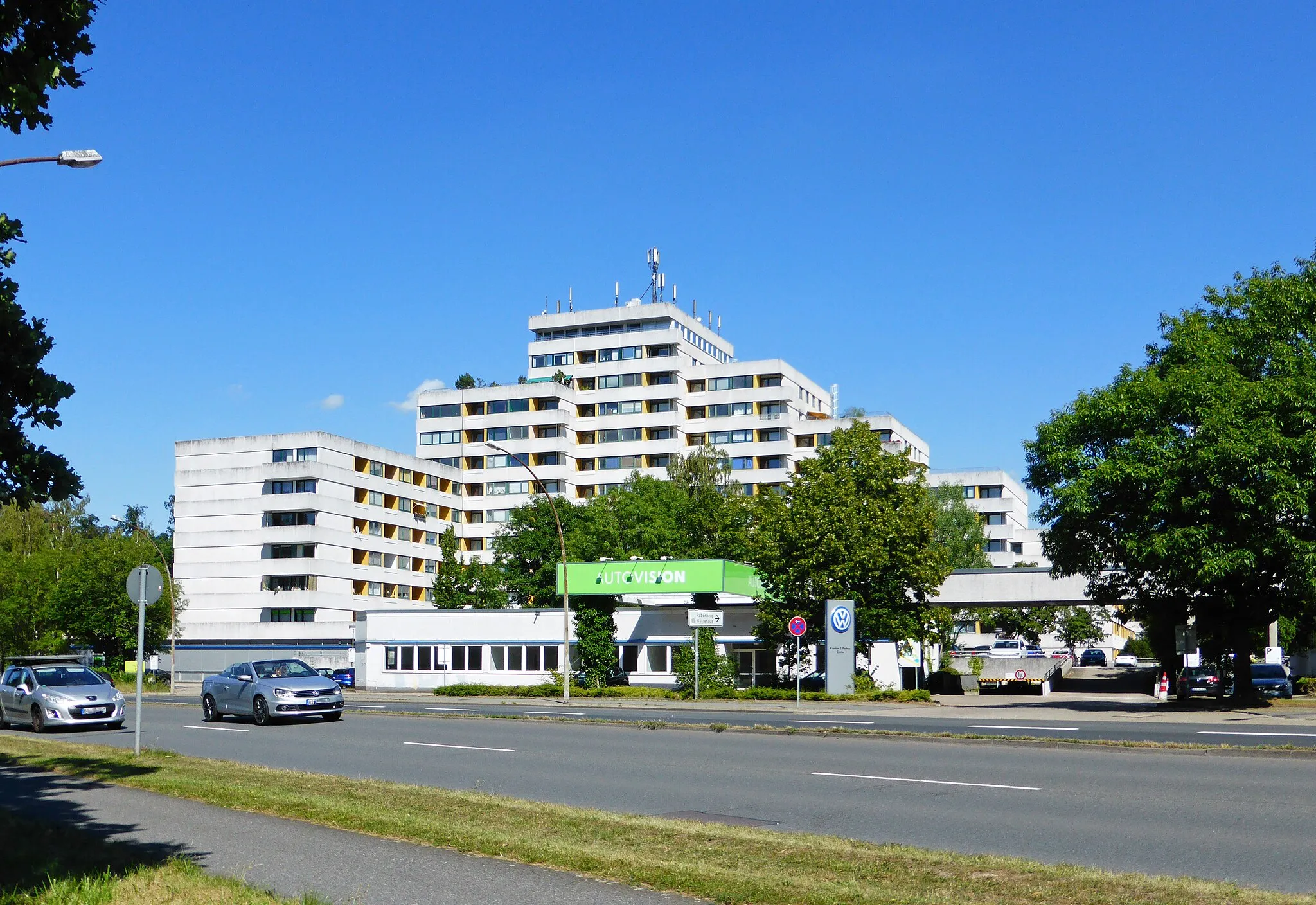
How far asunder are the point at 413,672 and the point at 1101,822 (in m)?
53.4

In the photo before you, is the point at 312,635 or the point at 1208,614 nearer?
the point at 1208,614

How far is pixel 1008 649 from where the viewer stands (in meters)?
84.4

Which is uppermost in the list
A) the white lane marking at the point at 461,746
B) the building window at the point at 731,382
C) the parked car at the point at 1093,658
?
the building window at the point at 731,382

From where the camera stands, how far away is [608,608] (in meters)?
55.7

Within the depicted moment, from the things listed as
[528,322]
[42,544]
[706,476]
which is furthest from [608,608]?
[528,322]

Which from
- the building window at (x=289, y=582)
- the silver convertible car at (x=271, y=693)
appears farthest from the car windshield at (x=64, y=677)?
the building window at (x=289, y=582)

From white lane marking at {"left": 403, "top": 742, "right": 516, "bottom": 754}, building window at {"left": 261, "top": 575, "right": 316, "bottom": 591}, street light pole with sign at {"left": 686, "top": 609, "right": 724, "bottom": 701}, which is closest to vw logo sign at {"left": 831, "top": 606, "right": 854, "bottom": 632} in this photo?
street light pole with sign at {"left": 686, "top": 609, "right": 724, "bottom": 701}

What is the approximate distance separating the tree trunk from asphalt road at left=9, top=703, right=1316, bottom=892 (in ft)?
55.6

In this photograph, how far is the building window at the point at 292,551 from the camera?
9706cm

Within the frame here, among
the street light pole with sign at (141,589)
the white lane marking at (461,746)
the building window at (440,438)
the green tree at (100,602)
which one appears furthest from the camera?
the building window at (440,438)

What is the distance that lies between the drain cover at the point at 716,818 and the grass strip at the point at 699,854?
25.4 inches

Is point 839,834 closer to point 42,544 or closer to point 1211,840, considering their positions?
point 1211,840

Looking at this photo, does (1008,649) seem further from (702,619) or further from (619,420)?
(702,619)

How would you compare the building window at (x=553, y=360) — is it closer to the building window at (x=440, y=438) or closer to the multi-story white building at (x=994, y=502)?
the building window at (x=440, y=438)
